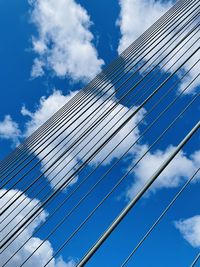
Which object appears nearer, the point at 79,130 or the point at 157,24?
the point at 79,130

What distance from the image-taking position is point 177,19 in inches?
778

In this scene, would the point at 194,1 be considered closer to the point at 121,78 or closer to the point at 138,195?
the point at 121,78

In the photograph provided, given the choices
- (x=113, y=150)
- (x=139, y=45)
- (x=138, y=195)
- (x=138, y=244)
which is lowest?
(x=138, y=195)

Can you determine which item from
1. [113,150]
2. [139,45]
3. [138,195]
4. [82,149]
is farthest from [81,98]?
[138,195]

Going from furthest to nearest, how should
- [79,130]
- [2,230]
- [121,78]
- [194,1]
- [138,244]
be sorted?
[194,1] → [121,78] → [79,130] → [2,230] → [138,244]

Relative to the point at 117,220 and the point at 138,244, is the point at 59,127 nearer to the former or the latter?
the point at 138,244

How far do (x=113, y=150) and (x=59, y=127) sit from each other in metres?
7.94

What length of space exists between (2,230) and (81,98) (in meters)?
9.18

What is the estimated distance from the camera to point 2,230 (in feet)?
46.5

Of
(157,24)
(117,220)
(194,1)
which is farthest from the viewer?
(157,24)

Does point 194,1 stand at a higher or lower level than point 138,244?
higher

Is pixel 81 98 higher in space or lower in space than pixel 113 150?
higher

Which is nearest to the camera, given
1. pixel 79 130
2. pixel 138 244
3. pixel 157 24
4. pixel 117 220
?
pixel 117 220

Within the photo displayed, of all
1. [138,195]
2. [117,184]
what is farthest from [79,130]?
[138,195]
